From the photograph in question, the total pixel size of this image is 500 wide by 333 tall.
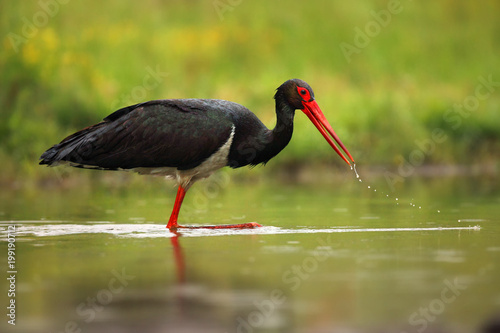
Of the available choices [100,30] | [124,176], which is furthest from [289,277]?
[100,30]

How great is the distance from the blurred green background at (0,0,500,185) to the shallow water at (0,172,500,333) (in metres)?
8.45

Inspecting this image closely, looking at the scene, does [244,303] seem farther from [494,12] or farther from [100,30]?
[494,12]

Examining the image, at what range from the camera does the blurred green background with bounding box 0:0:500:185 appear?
70.0 ft

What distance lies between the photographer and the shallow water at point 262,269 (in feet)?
17.5

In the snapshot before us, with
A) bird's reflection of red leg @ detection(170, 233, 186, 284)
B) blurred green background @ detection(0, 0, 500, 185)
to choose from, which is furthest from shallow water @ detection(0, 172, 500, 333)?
blurred green background @ detection(0, 0, 500, 185)

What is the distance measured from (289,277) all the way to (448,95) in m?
27.4

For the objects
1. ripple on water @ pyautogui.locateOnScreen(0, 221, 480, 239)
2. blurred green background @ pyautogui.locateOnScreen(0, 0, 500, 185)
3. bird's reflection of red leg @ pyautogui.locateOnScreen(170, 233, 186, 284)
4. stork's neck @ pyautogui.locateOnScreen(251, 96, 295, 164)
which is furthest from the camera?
blurred green background @ pyautogui.locateOnScreen(0, 0, 500, 185)

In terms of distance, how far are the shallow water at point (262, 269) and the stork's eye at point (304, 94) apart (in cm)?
149

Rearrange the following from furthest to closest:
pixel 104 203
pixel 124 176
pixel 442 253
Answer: pixel 124 176, pixel 104 203, pixel 442 253

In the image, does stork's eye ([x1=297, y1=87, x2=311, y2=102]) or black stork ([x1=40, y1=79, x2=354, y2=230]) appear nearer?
black stork ([x1=40, y1=79, x2=354, y2=230])

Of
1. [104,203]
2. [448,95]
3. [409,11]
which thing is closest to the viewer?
[104,203]

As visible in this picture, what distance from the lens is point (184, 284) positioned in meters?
6.48

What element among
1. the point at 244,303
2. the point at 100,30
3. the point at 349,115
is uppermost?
the point at 100,30

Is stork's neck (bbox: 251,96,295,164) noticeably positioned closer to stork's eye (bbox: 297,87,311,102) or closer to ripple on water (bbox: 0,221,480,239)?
stork's eye (bbox: 297,87,311,102)
